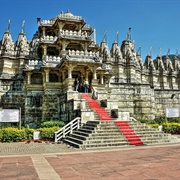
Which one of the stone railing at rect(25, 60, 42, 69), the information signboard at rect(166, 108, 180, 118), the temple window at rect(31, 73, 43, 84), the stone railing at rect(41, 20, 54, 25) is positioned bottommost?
the information signboard at rect(166, 108, 180, 118)

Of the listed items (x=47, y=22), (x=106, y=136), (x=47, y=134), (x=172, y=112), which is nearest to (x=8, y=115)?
(x=47, y=134)

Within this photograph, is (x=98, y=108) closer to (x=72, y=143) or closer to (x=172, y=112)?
(x=72, y=143)

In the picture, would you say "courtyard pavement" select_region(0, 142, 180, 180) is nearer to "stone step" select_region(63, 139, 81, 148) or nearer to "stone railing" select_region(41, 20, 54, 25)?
"stone step" select_region(63, 139, 81, 148)

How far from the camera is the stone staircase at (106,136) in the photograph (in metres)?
12.8

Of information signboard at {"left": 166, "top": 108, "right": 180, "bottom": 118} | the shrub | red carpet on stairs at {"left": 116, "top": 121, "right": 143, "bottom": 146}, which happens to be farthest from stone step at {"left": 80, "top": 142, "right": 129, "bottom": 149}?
information signboard at {"left": 166, "top": 108, "right": 180, "bottom": 118}

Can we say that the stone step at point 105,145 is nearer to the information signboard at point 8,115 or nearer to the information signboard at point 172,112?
the information signboard at point 8,115

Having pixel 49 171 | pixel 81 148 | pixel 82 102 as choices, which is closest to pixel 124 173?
pixel 49 171

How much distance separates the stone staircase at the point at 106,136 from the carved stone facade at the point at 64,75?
2.20m

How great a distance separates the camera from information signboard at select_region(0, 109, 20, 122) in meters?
16.0

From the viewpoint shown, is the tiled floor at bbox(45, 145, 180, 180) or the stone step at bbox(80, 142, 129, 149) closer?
the tiled floor at bbox(45, 145, 180, 180)

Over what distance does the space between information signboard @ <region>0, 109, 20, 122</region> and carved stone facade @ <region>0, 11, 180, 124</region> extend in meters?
5.08

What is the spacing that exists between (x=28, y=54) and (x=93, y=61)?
42.7 ft

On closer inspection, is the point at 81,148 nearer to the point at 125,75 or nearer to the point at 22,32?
the point at 125,75

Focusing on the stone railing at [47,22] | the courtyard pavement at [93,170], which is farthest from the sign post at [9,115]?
the stone railing at [47,22]
